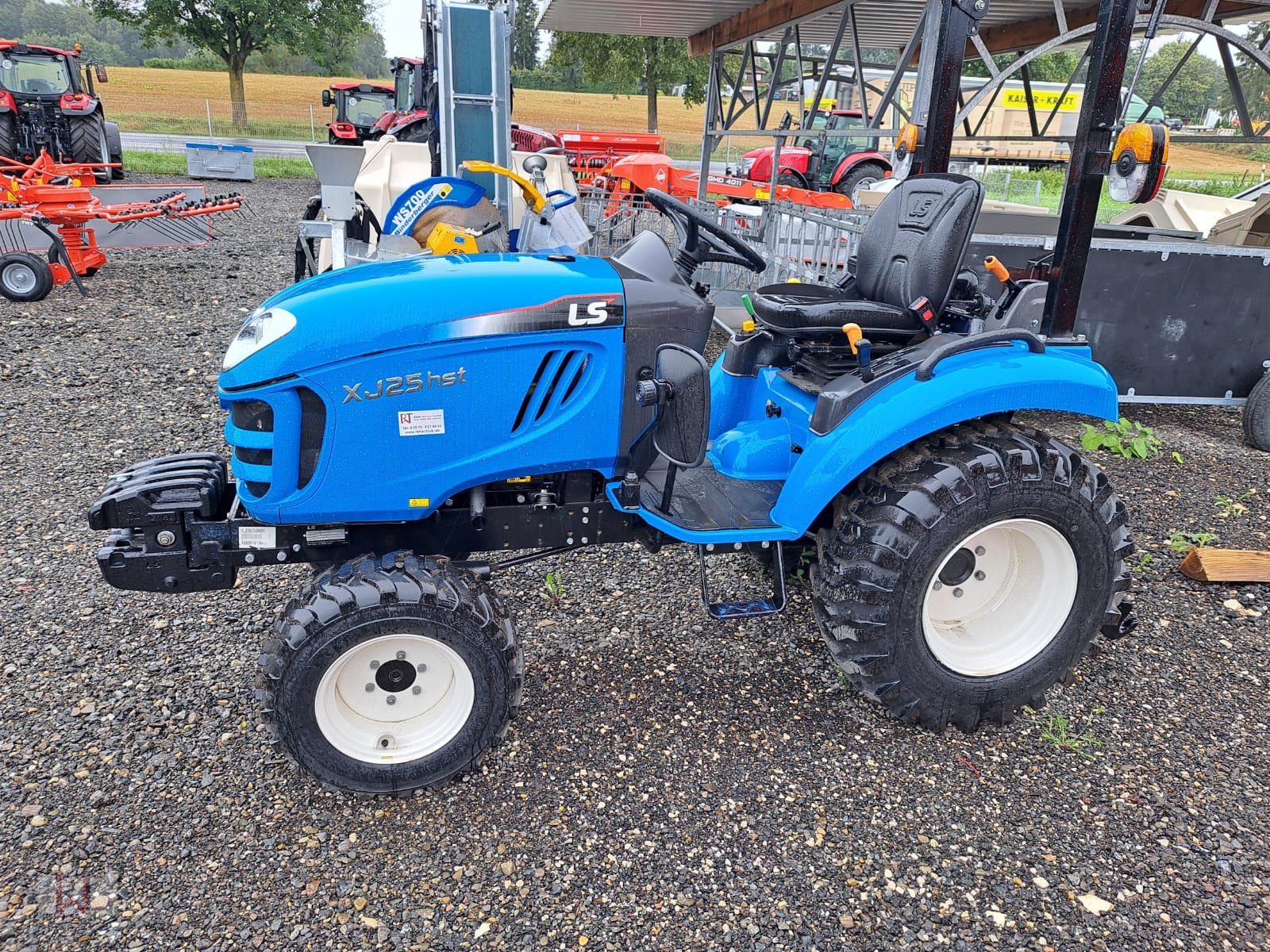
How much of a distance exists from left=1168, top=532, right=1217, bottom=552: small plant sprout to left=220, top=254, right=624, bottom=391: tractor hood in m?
2.83

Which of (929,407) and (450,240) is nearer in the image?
(929,407)

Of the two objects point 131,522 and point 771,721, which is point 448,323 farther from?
point 771,721

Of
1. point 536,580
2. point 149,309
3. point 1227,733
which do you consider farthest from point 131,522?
point 149,309

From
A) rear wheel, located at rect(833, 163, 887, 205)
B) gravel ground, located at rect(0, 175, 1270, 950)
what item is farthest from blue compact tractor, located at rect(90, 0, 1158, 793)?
rear wheel, located at rect(833, 163, 887, 205)

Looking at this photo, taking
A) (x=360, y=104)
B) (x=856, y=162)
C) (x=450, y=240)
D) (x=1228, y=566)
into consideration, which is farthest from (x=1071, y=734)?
(x=360, y=104)

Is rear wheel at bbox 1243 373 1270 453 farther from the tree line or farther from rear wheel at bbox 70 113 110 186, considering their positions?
the tree line

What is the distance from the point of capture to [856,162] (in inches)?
564

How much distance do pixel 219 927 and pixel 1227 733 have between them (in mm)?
2725

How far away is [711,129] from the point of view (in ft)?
32.4

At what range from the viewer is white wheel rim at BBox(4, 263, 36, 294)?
705 cm

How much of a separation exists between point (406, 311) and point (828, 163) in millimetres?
15186

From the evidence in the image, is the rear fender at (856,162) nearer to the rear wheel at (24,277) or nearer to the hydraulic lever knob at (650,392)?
the rear wheel at (24,277)

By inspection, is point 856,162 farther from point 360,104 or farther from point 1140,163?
point 1140,163

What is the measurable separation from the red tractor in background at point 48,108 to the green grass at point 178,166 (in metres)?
2.63
